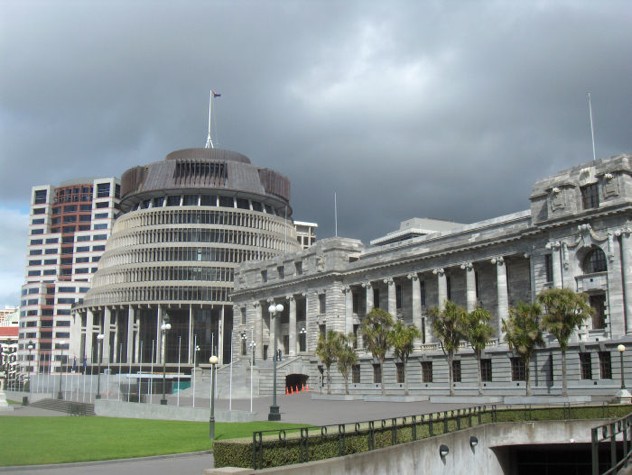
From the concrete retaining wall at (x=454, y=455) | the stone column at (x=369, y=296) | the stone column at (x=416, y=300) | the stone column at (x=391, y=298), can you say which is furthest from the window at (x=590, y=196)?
the concrete retaining wall at (x=454, y=455)

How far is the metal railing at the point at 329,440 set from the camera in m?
20.4

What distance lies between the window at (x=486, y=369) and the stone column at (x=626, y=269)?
16384 millimetres

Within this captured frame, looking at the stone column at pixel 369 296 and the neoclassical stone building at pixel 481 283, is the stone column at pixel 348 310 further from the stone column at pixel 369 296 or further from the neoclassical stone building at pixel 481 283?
the stone column at pixel 369 296

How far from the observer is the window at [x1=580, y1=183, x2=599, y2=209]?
63.7 meters

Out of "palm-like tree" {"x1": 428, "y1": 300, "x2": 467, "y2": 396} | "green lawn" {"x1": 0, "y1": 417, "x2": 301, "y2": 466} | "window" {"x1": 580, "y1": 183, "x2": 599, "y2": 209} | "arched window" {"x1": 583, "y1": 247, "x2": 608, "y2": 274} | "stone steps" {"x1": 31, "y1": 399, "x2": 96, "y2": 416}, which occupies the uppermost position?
"window" {"x1": 580, "y1": 183, "x2": 599, "y2": 209}

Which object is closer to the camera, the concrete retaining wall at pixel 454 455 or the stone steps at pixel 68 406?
the concrete retaining wall at pixel 454 455

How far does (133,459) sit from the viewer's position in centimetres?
2720

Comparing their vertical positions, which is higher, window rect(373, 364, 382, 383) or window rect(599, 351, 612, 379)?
window rect(599, 351, 612, 379)

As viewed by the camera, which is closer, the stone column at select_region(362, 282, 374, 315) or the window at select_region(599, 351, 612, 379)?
the window at select_region(599, 351, 612, 379)

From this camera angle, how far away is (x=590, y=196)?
6438 centimetres

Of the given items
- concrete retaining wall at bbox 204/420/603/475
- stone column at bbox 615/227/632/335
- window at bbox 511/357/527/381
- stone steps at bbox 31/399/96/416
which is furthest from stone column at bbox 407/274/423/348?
concrete retaining wall at bbox 204/420/603/475

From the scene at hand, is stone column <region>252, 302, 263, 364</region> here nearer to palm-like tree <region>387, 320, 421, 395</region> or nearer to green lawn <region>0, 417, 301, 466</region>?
palm-like tree <region>387, 320, 421, 395</region>

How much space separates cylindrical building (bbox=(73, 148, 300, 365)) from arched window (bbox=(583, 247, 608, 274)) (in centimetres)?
Result: 8500

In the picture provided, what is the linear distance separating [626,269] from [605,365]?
27.5 feet
